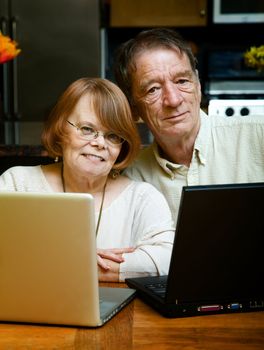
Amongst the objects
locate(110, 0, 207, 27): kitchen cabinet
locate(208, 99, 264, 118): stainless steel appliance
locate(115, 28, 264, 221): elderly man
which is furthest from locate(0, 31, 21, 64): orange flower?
locate(110, 0, 207, 27): kitchen cabinet

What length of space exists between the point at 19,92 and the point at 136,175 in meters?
2.63

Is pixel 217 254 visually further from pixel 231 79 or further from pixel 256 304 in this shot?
pixel 231 79

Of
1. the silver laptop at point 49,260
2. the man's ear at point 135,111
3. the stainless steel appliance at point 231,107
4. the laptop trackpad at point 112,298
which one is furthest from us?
the stainless steel appliance at point 231,107

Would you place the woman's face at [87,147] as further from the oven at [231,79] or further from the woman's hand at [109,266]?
the oven at [231,79]

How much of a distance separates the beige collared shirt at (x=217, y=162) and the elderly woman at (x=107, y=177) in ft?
0.59

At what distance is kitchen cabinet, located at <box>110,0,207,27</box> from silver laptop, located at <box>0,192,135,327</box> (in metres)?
3.52

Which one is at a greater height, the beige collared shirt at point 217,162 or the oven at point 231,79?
the beige collared shirt at point 217,162

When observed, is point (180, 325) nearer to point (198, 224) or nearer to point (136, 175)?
point (198, 224)

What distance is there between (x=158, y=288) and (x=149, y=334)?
0.20 metres

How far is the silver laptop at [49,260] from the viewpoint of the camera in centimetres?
100

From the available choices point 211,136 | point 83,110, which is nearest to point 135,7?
point 211,136

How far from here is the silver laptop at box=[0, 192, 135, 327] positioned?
100 cm

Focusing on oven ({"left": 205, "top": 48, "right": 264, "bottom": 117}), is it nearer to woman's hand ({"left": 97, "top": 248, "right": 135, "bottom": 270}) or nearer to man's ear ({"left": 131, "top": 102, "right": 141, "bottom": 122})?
man's ear ({"left": 131, "top": 102, "right": 141, "bottom": 122})

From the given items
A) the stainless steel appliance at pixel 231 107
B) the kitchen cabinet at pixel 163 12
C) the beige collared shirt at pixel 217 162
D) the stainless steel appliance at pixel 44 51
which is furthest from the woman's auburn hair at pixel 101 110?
the kitchen cabinet at pixel 163 12
